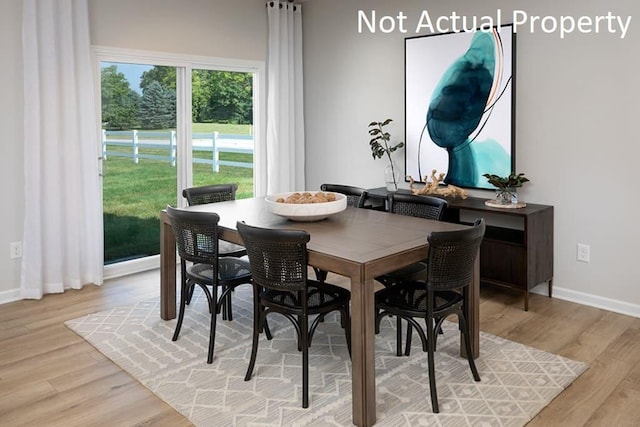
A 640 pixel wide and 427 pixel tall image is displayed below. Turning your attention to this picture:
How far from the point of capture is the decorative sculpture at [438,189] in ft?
14.3

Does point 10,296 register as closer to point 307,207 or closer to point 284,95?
point 307,207

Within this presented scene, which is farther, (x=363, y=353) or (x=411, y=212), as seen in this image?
(x=411, y=212)

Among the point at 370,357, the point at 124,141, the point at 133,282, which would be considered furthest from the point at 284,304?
the point at 124,141

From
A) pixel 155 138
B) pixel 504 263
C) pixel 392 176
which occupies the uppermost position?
pixel 155 138

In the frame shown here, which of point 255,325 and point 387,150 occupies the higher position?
point 387,150

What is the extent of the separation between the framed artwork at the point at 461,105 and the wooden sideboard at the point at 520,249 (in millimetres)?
459

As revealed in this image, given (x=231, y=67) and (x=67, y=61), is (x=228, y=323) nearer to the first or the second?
(x=67, y=61)

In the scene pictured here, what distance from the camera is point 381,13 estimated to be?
5.10 meters

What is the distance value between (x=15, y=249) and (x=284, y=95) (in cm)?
294

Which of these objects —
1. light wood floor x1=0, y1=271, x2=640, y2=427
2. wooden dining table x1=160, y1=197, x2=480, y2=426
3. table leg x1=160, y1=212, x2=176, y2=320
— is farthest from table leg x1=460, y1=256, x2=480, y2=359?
table leg x1=160, y1=212, x2=176, y2=320

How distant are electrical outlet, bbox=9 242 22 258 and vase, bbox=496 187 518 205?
12.1 ft

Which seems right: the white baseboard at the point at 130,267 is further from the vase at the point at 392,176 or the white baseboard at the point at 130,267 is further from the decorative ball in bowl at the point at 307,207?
the vase at the point at 392,176

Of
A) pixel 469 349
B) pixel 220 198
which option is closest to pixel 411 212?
pixel 469 349

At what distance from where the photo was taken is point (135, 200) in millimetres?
4930
